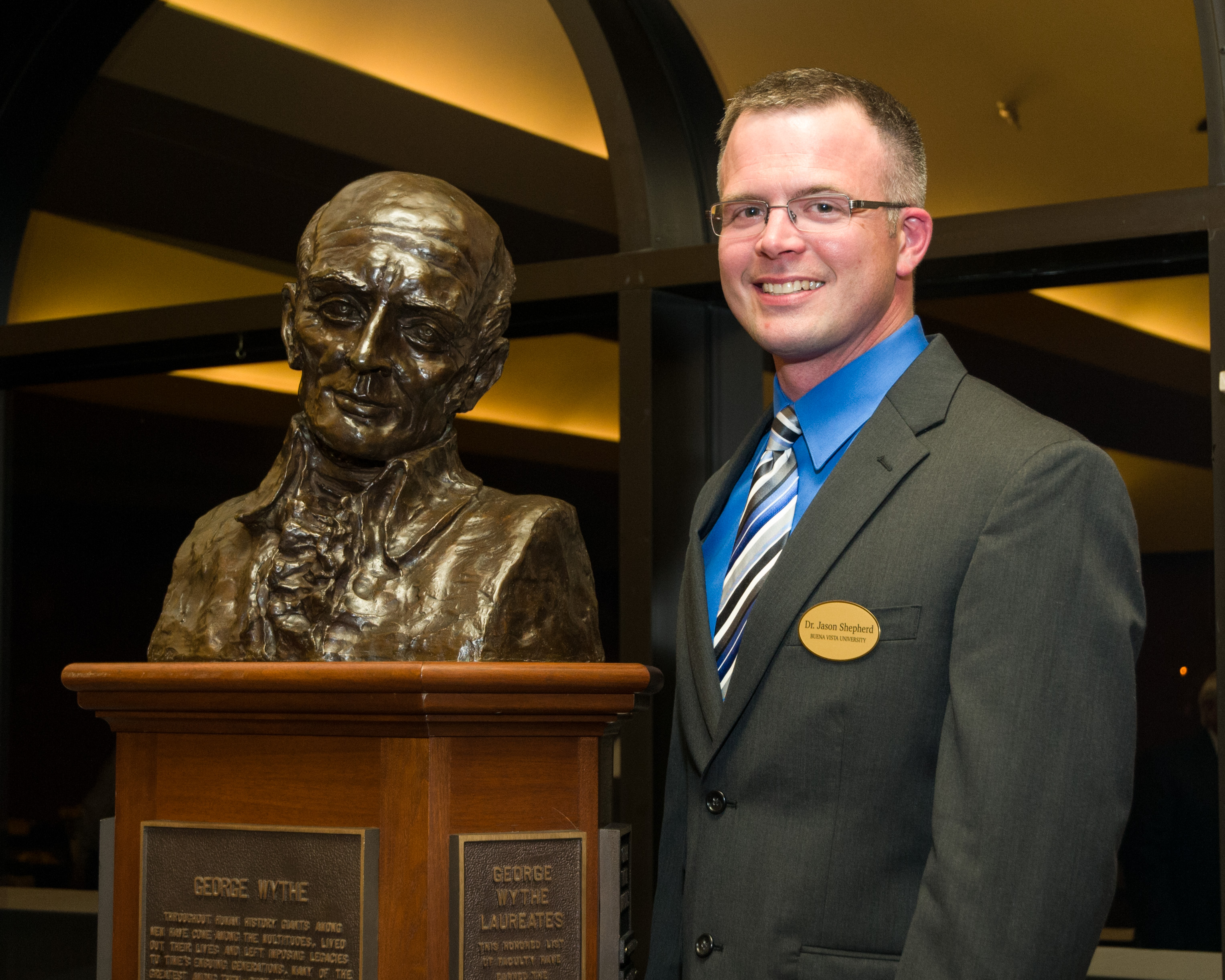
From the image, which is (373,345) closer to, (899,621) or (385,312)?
(385,312)

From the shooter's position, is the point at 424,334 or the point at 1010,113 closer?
the point at 424,334

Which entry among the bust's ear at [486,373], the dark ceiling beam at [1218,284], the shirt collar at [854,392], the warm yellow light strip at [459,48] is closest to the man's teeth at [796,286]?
the shirt collar at [854,392]

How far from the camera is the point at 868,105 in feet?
6.29

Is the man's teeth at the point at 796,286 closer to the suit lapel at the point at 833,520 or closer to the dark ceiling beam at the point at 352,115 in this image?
the suit lapel at the point at 833,520

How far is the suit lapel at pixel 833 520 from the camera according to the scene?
177cm

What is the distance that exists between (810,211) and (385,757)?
1114 millimetres

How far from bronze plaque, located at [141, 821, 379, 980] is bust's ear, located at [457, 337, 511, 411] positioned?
0.92 meters

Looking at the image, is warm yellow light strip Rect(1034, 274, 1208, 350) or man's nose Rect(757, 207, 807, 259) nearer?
man's nose Rect(757, 207, 807, 259)

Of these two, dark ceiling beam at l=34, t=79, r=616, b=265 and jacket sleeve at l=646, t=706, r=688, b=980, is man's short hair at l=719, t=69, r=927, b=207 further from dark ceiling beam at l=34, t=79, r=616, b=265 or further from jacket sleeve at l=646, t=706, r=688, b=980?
dark ceiling beam at l=34, t=79, r=616, b=265

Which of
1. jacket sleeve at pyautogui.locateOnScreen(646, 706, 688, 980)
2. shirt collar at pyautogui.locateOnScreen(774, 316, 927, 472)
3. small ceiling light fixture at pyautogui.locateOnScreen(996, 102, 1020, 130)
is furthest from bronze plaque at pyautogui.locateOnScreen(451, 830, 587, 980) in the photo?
small ceiling light fixture at pyautogui.locateOnScreen(996, 102, 1020, 130)

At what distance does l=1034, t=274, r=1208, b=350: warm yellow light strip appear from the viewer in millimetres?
3400

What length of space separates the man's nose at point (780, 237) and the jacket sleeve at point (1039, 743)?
18.9 inches

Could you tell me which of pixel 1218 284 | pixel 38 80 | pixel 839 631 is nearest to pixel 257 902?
pixel 839 631

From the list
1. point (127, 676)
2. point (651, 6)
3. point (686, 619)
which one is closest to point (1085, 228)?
point (651, 6)
